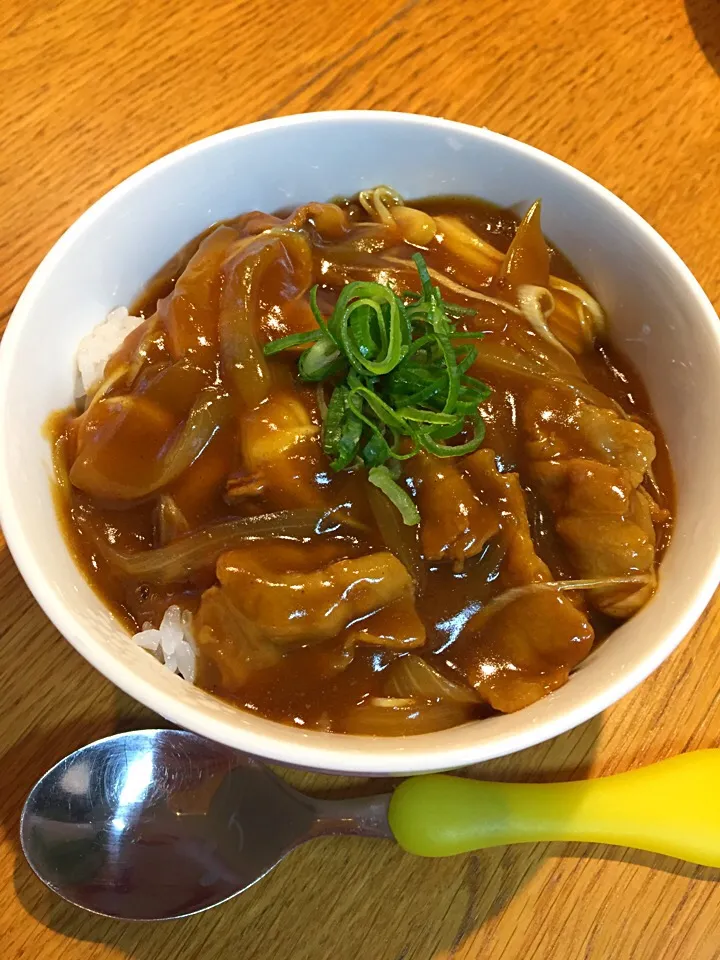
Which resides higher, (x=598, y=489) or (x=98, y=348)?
(x=98, y=348)

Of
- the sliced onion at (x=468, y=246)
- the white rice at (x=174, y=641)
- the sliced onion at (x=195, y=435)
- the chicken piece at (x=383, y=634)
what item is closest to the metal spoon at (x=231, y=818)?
the white rice at (x=174, y=641)

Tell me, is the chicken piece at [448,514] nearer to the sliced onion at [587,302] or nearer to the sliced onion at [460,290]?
the sliced onion at [460,290]

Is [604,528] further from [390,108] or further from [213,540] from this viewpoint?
[390,108]

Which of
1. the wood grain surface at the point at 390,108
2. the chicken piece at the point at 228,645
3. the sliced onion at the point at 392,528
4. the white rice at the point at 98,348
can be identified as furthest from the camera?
the white rice at the point at 98,348

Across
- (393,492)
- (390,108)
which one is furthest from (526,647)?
(390,108)

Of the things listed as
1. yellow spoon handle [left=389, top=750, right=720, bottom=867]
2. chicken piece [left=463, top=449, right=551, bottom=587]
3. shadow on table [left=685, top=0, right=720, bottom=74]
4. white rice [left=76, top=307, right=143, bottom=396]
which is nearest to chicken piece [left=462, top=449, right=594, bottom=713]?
chicken piece [left=463, top=449, right=551, bottom=587]

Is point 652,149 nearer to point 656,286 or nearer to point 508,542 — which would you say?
point 656,286
